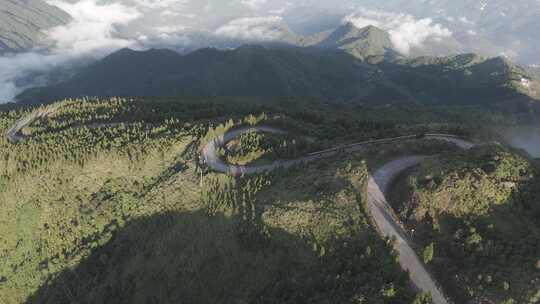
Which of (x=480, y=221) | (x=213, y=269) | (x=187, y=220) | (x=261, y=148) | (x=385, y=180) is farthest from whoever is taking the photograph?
(x=261, y=148)

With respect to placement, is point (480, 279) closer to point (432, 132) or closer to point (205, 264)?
point (205, 264)

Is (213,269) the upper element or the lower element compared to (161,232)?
lower

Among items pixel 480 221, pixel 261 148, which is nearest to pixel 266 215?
pixel 261 148

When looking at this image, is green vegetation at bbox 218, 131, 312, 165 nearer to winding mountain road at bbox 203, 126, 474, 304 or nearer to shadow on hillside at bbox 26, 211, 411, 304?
winding mountain road at bbox 203, 126, 474, 304

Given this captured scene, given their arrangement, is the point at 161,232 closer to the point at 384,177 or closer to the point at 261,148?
the point at 261,148

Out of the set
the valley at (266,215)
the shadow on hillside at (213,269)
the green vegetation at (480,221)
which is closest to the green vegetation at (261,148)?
the valley at (266,215)

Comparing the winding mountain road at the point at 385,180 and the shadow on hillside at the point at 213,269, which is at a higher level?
the winding mountain road at the point at 385,180

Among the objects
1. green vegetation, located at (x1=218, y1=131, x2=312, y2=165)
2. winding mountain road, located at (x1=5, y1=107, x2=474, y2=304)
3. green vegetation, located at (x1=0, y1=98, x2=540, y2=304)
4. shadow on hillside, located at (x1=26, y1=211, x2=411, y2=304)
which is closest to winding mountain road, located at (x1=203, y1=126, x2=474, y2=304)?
winding mountain road, located at (x1=5, y1=107, x2=474, y2=304)

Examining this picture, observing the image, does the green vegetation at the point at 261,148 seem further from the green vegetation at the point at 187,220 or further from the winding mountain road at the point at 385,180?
the winding mountain road at the point at 385,180
